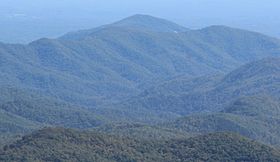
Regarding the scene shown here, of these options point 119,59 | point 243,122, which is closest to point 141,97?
point 119,59

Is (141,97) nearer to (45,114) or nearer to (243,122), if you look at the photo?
(45,114)

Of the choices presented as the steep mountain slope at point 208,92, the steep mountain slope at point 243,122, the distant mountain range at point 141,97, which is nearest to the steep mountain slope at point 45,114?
the distant mountain range at point 141,97

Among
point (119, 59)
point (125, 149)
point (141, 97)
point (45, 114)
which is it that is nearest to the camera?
point (125, 149)

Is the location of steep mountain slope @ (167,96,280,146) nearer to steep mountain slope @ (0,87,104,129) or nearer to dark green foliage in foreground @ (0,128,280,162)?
steep mountain slope @ (0,87,104,129)

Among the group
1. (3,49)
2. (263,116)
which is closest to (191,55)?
(3,49)

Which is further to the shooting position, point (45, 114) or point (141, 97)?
point (141, 97)

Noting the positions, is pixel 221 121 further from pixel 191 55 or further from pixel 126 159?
pixel 191 55

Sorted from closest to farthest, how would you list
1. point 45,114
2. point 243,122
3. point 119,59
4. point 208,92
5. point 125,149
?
point 125,149, point 243,122, point 45,114, point 208,92, point 119,59

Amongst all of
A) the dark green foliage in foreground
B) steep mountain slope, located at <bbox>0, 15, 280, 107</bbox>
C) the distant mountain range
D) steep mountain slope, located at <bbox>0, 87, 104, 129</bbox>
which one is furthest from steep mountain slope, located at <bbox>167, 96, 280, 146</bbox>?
steep mountain slope, located at <bbox>0, 15, 280, 107</bbox>
